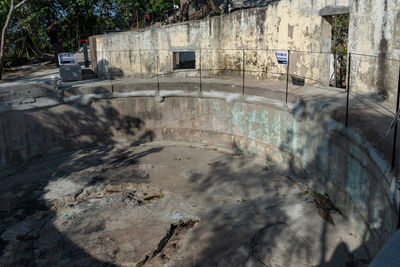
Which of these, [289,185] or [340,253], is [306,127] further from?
[340,253]

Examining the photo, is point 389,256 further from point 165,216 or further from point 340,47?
point 340,47

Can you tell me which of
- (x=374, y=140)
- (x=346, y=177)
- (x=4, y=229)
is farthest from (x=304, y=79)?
(x=4, y=229)

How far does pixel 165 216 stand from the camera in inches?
336

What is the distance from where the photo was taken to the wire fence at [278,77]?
8.20 metres

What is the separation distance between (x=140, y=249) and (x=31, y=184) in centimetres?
457

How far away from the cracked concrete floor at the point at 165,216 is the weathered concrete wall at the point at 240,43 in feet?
11.0

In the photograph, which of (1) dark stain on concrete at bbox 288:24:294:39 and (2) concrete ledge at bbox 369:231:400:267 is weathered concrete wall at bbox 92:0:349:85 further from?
(2) concrete ledge at bbox 369:231:400:267

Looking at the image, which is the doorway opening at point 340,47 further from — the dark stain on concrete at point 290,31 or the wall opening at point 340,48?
the dark stain on concrete at point 290,31

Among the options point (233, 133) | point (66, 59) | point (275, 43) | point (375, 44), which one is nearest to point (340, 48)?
point (275, 43)

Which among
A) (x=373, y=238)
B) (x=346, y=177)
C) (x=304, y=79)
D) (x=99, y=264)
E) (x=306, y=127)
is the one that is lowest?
(x=99, y=264)

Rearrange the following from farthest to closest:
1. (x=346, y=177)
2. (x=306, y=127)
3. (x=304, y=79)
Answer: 1. (x=304, y=79)
2. (x=306, y=127)
3. (x=346, y=177)

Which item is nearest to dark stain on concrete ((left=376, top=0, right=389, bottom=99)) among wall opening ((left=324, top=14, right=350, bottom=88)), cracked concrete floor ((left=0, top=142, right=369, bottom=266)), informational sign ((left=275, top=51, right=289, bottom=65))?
wall opening ((left=324, top=14, right=350, bottom=88))

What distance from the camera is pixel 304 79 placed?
1166 cm

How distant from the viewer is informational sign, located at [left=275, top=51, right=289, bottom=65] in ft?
36.9
